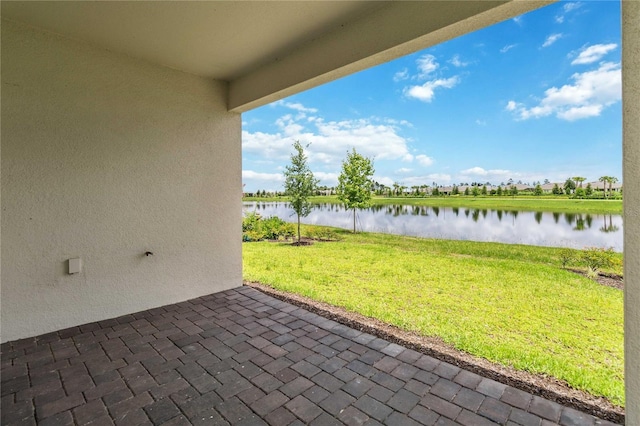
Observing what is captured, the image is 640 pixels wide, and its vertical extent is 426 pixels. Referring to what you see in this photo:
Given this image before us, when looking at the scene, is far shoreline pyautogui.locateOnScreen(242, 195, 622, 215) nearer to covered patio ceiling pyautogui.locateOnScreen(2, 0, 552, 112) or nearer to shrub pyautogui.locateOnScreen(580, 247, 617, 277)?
shrub pyautogui.locateOnScreen(580, 247, 617, 277)

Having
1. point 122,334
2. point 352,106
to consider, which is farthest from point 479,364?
point 352,106

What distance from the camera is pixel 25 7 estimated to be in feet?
7.36

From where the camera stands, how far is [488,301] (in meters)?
3.95

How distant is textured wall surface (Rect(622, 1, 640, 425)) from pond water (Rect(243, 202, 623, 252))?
6.68 m

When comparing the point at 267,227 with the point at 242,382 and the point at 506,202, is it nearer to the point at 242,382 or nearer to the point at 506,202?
the point at 242,382

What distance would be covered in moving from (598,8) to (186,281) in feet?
21.0

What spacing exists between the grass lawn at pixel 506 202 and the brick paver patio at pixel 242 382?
689 cm

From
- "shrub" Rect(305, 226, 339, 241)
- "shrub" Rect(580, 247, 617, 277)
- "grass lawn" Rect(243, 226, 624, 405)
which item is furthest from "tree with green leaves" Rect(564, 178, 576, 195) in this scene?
"shrub" Rect(305, 226, 339, 241)

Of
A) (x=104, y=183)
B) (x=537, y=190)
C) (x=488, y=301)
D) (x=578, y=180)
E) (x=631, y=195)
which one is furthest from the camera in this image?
(x=537, y=190)

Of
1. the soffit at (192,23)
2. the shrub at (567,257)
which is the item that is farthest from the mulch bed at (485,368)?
the shrub at (567,257)

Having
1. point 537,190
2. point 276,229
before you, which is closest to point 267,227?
point 276,229

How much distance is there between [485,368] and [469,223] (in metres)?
10.7

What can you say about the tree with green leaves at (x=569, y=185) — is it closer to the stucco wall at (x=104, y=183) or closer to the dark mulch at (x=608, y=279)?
the dark mulch at (x=608, y=279)

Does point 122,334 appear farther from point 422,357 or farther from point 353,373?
point 422,357
